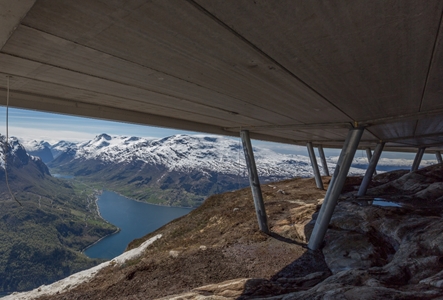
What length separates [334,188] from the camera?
9883 millimetres

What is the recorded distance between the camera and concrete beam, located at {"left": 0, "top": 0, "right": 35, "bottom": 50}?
7.50 feet

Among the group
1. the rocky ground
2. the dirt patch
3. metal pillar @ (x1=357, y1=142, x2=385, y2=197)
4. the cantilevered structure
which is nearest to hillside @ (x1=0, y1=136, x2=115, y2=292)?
the dirt patch

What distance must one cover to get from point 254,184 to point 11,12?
11647mm

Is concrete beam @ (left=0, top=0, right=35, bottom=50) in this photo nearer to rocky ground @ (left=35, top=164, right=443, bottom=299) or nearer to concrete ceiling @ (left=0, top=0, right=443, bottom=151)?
concrete ceiling @ (left=0, top=0, right=443, bottom=151)

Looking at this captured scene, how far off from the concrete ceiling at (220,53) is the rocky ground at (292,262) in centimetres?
438

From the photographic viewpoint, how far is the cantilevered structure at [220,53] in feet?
9.06

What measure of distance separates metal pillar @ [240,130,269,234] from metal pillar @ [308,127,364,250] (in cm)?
285

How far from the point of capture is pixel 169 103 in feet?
24.9

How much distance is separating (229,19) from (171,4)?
76cm

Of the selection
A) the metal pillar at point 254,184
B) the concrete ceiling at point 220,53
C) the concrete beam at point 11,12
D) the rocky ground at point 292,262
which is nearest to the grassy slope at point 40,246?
the rocky ground at point 292,262

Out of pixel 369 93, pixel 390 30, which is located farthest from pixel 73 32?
pixel 369 93

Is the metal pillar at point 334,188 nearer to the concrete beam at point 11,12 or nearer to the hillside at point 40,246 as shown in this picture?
the concrete beam at point 11,12

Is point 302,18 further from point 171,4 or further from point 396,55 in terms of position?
point 396,55

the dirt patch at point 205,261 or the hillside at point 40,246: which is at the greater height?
the dirt patch at point 205,261
